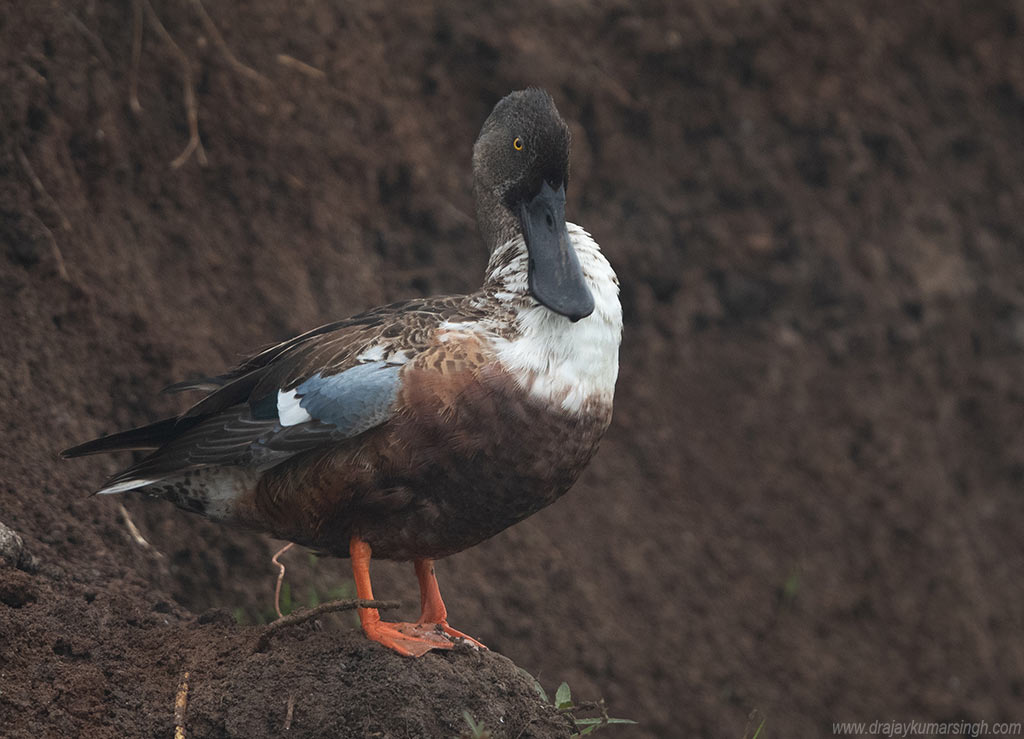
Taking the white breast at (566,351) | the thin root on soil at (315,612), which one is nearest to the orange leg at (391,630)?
the thin root on soil at (315,612)

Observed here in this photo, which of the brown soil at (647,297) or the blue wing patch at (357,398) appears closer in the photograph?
the blue wing patch at (357,398)

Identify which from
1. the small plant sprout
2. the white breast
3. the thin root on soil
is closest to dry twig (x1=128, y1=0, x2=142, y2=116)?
the white breast

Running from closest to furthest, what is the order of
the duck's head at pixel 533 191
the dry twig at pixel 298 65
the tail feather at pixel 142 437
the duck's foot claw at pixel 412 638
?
the duck's foot claw at pixel 412 638 → the duck's head at pixel 533 191 → the tail feather at pixel 142 437 → the dry twig at pixel 298 65

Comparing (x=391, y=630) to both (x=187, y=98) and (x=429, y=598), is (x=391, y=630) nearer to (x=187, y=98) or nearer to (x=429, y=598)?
(x=429, y=598)

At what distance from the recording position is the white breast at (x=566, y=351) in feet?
9.33

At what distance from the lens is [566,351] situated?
2898mm

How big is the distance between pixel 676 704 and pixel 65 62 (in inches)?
144

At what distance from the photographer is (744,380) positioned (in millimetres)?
5730

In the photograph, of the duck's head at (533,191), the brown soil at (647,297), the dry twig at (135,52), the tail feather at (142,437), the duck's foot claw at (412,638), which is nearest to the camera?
the duck's foot claw at (412,638)

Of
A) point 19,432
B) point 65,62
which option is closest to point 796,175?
point 65,62

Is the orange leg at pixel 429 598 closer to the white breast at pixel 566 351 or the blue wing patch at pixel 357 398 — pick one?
the blue wing patch at pixel 357 398

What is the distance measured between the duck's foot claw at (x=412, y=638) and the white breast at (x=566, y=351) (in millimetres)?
689

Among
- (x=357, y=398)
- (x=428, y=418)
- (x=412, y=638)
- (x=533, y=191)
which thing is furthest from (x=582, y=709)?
(x=533, y=191)

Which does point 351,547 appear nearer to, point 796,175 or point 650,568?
point 650,568
